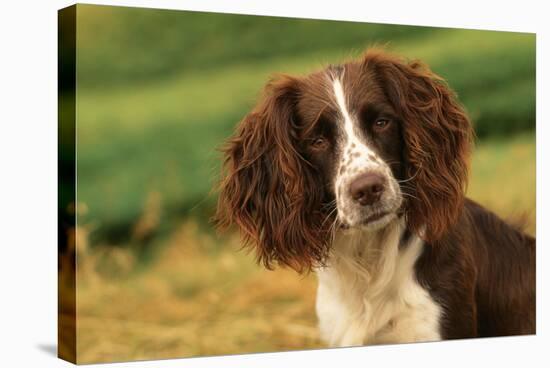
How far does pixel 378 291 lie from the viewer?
16.6 feet

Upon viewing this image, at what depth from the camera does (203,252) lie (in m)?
5.41

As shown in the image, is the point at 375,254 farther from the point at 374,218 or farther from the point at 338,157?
the point at 338,157

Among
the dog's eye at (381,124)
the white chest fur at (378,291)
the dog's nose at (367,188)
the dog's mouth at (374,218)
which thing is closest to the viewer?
the dog's nose at (367,188)

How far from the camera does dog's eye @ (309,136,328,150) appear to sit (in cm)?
475

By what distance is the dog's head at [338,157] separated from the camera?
185 inches

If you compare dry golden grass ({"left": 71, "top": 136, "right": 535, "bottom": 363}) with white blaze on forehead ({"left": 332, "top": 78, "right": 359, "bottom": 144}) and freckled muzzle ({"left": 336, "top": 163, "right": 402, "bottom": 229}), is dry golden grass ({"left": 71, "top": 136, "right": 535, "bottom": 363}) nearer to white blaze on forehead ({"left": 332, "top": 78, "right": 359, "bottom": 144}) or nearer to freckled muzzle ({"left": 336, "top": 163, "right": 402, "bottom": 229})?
freckled muzzle ({"left": 336, "top": 163, "right": 402, "bottom": 229})

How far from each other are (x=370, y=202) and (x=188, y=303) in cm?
127

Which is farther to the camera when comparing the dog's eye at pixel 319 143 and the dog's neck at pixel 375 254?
the dog's neck at pixel 375 254

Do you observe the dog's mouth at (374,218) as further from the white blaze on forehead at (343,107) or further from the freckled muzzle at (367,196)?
the white blaze on forehead at (343,107)

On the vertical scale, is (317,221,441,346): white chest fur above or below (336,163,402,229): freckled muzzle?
below

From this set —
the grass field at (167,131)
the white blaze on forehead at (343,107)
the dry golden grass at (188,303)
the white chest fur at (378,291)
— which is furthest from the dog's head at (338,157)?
the dry golden grass at (188,303)

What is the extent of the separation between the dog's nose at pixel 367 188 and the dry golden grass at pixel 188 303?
1.04 metres

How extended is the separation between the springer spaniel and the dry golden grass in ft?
1.17

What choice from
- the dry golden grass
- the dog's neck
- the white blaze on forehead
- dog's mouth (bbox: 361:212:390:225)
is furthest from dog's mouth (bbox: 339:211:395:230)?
the dry golden grass
